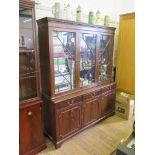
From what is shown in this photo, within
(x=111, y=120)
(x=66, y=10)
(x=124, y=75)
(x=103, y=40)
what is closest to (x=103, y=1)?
(x=103, y=40)

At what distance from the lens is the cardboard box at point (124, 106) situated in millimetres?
3068

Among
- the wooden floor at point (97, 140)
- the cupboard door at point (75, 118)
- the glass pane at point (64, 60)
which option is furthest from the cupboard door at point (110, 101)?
the glass pane at point (64, 60)

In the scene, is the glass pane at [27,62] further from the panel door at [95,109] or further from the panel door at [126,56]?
the panel door at [126,56]

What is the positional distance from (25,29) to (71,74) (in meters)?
0.94

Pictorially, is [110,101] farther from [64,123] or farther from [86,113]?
[64,123]

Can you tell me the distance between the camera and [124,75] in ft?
11.3

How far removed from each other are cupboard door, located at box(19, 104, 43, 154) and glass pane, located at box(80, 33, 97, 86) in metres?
0.92

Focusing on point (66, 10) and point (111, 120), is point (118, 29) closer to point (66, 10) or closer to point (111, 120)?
point (66, 10)

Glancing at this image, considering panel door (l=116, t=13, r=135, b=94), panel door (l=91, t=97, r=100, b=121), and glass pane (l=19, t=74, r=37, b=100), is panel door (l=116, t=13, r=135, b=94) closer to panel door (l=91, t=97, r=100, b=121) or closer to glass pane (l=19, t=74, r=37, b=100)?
panel door (l=91, t=97, r=100, b=121)

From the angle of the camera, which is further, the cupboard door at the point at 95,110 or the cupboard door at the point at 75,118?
the cupboard door at the point at 95,110

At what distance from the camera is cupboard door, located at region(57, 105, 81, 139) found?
7.47ft

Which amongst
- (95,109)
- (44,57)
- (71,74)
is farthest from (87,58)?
(95,109)

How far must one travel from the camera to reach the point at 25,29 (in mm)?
1991

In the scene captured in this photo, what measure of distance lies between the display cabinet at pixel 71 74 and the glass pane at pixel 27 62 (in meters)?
0.21
